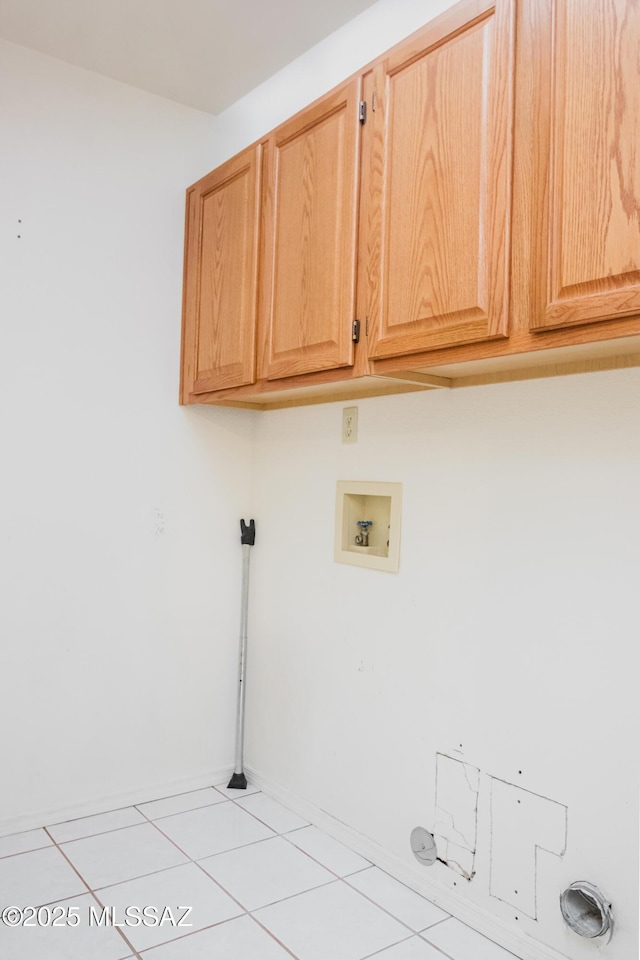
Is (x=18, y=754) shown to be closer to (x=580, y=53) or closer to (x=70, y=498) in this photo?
(x=70, y=498)

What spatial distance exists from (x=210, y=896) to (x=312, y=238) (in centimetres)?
189

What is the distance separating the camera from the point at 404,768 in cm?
214

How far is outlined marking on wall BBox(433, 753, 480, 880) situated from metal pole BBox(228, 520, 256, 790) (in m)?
1.01

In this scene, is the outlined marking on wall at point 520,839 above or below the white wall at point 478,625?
below

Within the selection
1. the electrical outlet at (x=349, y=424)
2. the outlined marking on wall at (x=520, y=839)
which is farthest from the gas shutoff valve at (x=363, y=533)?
the outlined marking on wall at (x=520, y=839)

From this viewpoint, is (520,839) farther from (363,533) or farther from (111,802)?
(111,802)

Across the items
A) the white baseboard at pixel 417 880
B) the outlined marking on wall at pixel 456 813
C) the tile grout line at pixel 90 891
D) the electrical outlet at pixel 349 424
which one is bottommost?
the tile grout line at pixel 90 891

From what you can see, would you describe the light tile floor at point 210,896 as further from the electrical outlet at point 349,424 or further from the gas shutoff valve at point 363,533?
the electrical outlet at point 349,424

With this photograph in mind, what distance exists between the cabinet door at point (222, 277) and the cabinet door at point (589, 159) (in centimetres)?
112

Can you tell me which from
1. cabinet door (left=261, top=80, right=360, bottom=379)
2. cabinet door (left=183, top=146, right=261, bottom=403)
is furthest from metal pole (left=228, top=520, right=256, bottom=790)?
cabinet door (left=261, top=80, right=360, bottom=379)

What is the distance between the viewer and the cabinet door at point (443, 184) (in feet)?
5.02

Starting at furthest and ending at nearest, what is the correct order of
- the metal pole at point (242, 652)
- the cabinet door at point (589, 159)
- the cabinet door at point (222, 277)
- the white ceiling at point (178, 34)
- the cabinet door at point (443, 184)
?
the metal pole at point (242, 652), the cabinet door at point (222, 277), the white ceiling at point (178, 34), the cabinet door at point (443, 184), the cabinet door at point (589, 159)

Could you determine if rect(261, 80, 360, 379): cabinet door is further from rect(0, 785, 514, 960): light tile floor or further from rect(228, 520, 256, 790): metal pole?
rect(0, 785, 514, 960): light tile floor

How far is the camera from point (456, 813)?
196 centimetres
